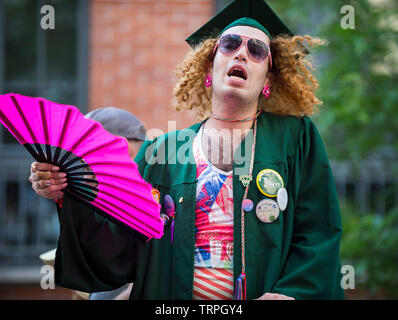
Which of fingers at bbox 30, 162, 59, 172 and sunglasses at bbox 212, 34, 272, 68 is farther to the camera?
sunglasses at bbox 212, 34, 272, 68

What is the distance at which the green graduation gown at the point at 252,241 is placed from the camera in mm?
2207

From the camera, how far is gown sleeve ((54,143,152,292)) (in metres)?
2.19

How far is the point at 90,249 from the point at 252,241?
763 millimetres

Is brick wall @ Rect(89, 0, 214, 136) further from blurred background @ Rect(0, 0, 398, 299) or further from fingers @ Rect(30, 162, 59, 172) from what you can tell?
fingers @ Rect(30, 162, 59, 172)

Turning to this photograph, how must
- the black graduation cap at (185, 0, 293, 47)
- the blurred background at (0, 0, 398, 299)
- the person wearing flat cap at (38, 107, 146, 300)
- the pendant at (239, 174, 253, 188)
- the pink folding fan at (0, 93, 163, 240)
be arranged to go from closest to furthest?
the pink folding fan at (0, 93, 163, 240) < the pendant at (239, 174, 253, 188) < the black graduation cap at (185, 0, 293, 47) < the person wearing flat cap at (38, 107, 146, 300) < the blurred background at (0, 0, 398, 299)

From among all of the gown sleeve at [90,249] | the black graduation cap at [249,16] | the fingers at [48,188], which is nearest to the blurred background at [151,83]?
the black graduation cap at [249,16]

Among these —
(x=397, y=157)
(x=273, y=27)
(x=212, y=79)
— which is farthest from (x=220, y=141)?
(x=397, y=157)

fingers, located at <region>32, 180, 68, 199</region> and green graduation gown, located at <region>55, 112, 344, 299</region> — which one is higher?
fingers, located at <region>32, 180, 68, 199</region>

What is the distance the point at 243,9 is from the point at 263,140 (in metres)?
0.70

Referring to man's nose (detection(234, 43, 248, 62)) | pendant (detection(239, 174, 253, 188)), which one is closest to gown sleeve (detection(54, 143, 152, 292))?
pendant (detection(239, 174, 253, 188))

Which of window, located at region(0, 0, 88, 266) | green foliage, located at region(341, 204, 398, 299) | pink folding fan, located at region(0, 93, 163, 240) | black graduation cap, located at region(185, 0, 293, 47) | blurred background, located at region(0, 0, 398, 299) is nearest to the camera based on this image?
pink folding fan, located at region(0, 93, 163, 240)

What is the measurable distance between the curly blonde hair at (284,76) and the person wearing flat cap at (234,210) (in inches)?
0.9

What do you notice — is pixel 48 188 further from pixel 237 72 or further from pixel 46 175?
pixel 237 72

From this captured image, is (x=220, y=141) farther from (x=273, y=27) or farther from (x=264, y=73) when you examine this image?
(x=273, y=27)
